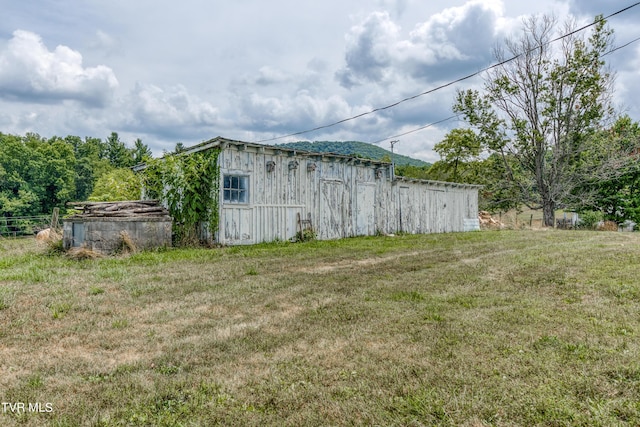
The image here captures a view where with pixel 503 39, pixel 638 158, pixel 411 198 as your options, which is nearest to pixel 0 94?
pixel 411 198

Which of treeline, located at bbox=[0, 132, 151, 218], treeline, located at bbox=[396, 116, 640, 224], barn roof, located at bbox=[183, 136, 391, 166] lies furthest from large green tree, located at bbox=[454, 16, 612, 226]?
treeline, located at bbox=[0, 132, 151, 218]

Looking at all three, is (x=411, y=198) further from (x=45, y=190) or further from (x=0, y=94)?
(x=45, y=190)

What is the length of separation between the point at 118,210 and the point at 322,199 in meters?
5.77

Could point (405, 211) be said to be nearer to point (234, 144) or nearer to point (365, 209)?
point (365, 209)

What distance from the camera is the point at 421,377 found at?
2.28 m

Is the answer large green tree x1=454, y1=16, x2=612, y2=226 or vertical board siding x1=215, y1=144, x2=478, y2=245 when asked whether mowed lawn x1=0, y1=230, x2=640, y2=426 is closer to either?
vertical board siding x1=215, y1=144, x2=478, y2=245

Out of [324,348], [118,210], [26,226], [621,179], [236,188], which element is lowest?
[324,348]

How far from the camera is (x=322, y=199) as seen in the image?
1168cm

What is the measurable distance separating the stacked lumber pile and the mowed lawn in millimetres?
2699

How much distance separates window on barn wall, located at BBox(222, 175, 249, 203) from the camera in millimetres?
9586

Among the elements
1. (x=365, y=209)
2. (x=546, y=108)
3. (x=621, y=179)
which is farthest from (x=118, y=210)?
(x=621, y=179)

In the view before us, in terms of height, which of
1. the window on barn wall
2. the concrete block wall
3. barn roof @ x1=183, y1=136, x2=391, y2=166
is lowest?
the concrete block wall

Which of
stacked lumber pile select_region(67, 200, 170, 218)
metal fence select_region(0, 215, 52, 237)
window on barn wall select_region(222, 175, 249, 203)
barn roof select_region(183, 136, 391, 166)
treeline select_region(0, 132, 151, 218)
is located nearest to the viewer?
stacked lumber pile select_region(67, 200, 170, 218)

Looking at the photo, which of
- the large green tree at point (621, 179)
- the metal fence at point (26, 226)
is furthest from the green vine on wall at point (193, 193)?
the large green tree at point (621, 179)
